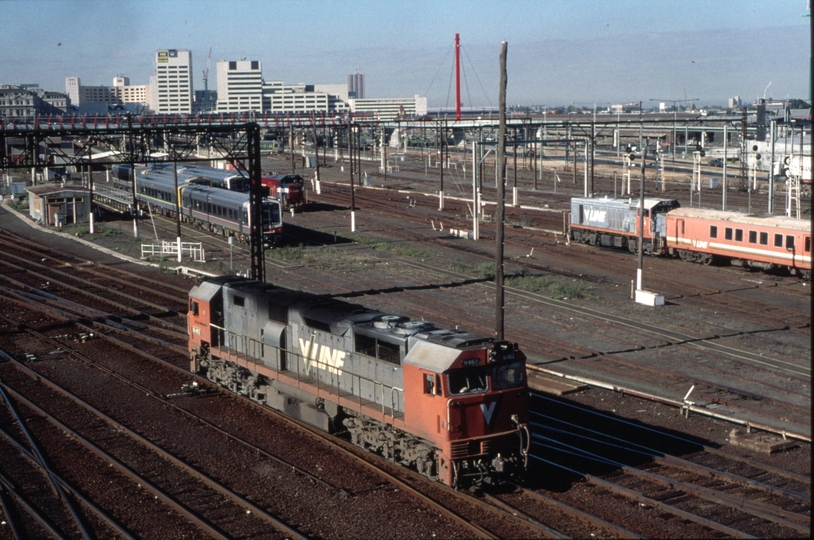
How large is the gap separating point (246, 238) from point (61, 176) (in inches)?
2166

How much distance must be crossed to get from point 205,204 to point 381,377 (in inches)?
1607

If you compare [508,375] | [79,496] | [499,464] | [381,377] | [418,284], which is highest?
[508,375]

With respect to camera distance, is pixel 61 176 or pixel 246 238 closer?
pixel 246 238

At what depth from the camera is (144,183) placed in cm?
6794

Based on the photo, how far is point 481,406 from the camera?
16.5 meters

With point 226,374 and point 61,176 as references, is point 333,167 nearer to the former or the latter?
point 61,176

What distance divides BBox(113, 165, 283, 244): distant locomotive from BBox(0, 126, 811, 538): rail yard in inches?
130

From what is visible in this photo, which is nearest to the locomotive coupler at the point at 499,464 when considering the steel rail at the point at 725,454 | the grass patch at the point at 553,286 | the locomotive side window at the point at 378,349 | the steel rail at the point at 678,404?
Answer: the locomotive side window at the point at 378,349

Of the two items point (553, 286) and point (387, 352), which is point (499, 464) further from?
point (553, 286)

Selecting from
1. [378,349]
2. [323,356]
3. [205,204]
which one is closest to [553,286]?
[323,356]

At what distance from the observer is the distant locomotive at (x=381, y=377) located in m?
16.3

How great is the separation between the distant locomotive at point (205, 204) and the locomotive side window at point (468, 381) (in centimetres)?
2906

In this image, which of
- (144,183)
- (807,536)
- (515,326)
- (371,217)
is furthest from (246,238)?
(807,536)

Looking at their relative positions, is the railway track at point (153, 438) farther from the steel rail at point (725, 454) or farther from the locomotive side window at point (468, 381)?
the steel rail at point (725, 454)
